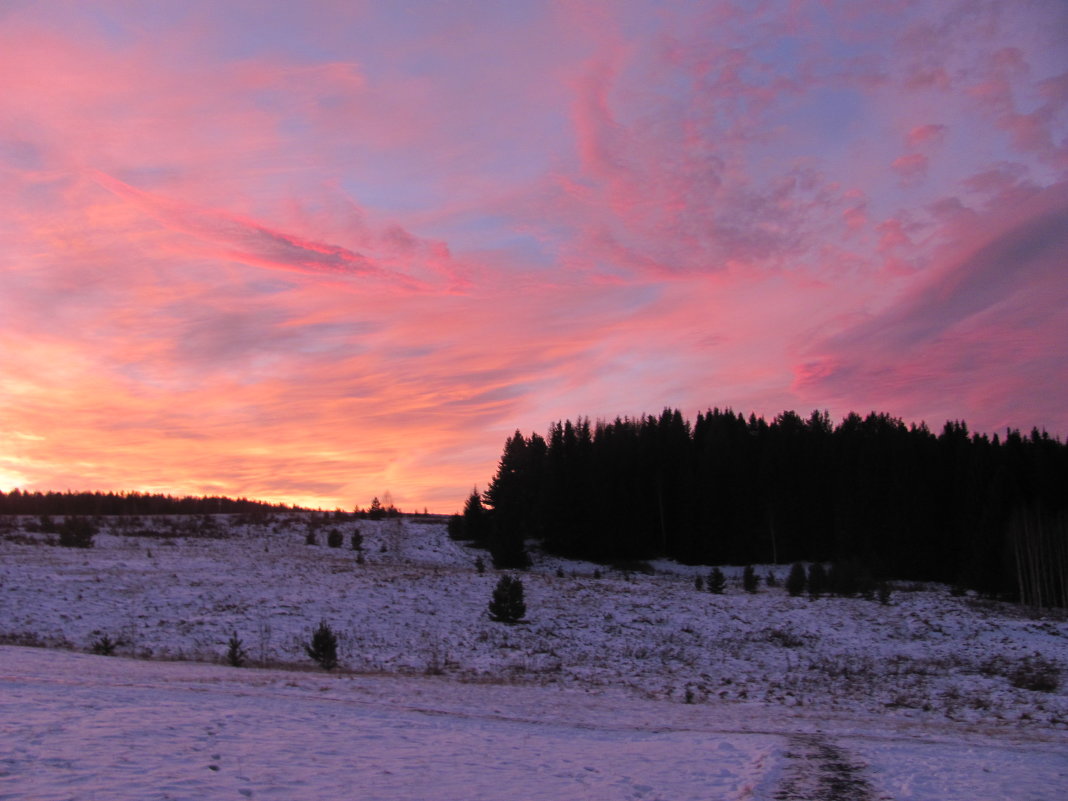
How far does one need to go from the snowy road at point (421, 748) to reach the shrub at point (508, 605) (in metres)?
12.0

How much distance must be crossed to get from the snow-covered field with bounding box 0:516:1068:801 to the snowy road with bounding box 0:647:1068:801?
2.6 inches

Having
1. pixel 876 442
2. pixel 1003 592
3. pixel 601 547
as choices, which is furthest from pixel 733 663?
pixel 876 442

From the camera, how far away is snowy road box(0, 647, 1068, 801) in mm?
8578

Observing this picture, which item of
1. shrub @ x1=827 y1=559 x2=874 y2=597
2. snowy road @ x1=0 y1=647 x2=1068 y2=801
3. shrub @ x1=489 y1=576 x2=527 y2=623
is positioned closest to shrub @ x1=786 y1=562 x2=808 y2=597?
shrub @ x1=827 y1=559 x2=874 y2=597

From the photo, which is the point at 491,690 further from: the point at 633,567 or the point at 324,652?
the point at 633,567

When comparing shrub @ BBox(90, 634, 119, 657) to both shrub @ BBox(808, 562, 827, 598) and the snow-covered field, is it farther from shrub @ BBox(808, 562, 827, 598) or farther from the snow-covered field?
shrub @ BBox(808, 562, 827, 598)

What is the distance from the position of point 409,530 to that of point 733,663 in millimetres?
44294

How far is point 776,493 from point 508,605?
187 ft

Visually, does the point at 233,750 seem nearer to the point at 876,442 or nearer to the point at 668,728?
the point at 668,728

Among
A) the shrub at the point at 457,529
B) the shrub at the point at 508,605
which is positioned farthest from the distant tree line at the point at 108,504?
the shrub at the point at 508,605

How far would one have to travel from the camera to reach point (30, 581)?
30.4 meters

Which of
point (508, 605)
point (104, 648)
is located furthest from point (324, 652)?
point (508, 605)

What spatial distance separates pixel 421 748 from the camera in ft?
38.0

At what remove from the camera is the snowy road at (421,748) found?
858 centimetres
